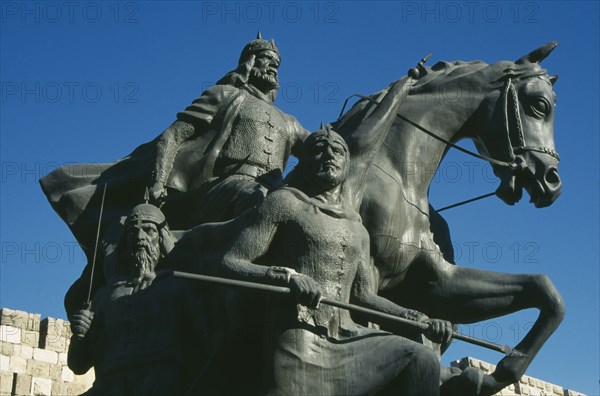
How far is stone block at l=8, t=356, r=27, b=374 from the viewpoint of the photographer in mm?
21000

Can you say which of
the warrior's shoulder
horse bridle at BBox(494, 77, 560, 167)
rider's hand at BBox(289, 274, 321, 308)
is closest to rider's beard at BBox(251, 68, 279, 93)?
horse bridle at BBox(494, 77, 560, 167)

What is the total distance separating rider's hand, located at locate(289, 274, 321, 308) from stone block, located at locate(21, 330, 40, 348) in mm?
13692

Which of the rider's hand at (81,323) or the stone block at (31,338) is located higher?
the stone block at (31,338)

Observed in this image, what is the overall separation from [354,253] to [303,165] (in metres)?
0.80

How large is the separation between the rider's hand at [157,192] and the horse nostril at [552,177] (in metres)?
2.92

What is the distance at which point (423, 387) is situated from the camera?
8172 mm

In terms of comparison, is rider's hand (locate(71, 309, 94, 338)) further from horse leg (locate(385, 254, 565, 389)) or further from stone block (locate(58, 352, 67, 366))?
stone block (locate(58, 352, 67, 366))

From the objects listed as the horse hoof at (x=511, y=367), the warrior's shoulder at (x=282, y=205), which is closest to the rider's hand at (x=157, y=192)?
the warrior's shoulder at (x=282, y=205)

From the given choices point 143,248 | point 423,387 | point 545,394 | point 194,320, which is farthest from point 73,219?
point 545,394

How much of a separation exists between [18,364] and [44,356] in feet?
1.41

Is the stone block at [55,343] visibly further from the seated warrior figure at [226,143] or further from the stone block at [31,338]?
the seated warrior figure at [226,143]

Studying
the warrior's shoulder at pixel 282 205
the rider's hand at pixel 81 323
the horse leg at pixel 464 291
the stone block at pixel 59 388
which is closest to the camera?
the warrior's shoulder at pixel 282 205

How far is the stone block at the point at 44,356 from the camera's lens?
21.2 m

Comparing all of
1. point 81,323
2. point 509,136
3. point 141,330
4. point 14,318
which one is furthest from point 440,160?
point 14,318
